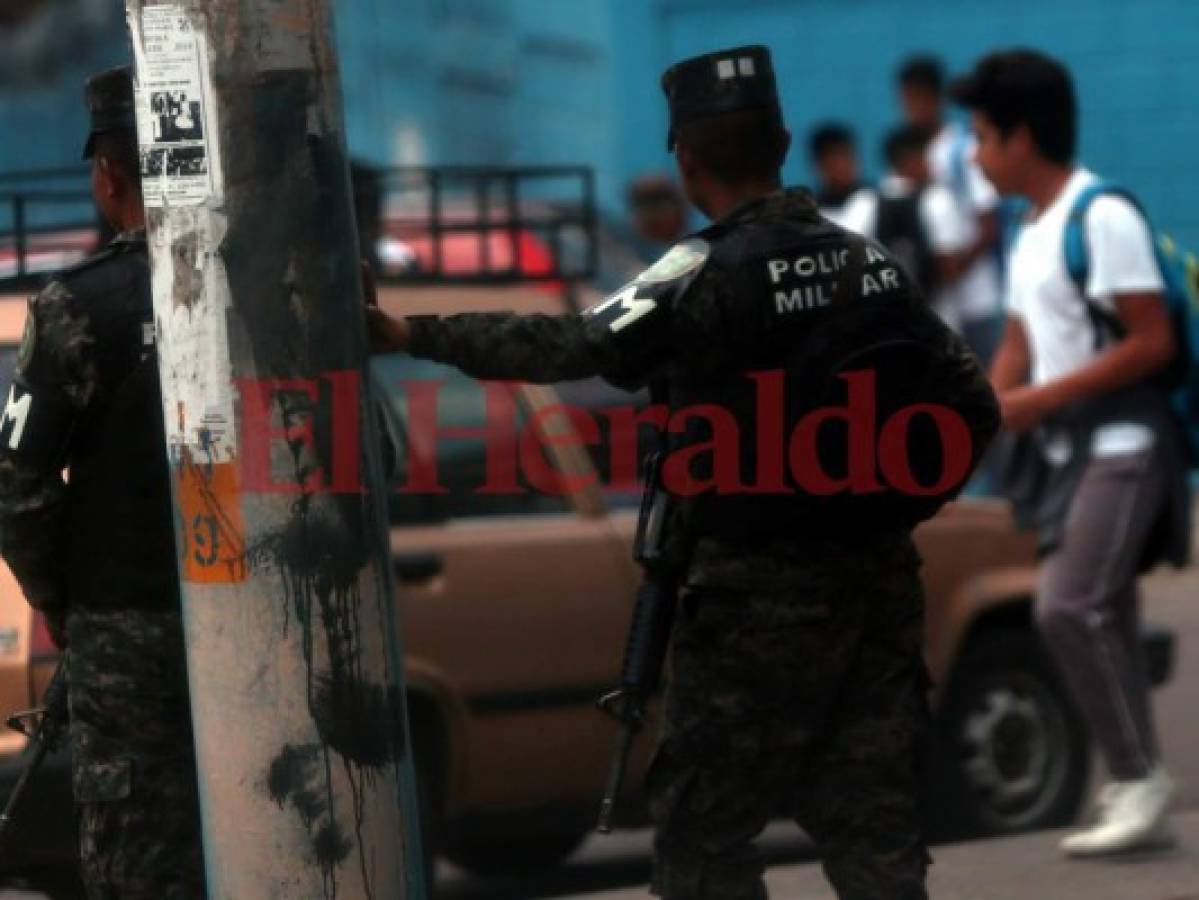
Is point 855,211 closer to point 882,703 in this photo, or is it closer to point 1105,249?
point 1105,249

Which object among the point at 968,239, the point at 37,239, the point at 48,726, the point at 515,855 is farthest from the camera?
the point at 968,239

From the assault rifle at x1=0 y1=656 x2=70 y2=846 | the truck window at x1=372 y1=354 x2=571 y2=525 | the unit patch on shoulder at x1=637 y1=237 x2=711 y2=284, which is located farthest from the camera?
the truck window at x1=372 y1=354 x2=571 y2=525

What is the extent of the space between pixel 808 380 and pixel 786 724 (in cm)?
59

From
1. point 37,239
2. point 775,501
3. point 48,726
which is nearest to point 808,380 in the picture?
point 775,501

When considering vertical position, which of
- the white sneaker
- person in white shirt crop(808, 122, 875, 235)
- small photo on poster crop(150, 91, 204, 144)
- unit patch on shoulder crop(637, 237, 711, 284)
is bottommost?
the white sneaker

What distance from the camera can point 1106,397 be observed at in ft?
21.7

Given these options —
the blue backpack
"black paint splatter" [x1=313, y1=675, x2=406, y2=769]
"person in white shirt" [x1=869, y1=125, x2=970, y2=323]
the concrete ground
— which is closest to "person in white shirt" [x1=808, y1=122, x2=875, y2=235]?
"person in white shirt" [x1=869, y1=125, x2=970, y2=323]

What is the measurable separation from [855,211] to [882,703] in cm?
722

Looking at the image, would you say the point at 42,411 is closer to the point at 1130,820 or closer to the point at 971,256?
the point at 1130,820

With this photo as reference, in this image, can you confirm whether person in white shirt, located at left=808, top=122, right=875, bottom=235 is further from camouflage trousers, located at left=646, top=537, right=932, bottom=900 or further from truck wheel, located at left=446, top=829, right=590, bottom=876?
camouflage trousers, located at left=646, top=537, right=932, bottom=900

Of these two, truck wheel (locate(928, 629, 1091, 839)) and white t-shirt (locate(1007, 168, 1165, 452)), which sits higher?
white t-shirt (locate(1007, 168, 1165, 452))

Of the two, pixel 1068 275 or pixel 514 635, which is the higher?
pixel 1068 275

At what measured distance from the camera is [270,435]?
4.34 meters

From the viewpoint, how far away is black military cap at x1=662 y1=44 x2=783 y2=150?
4668mm
